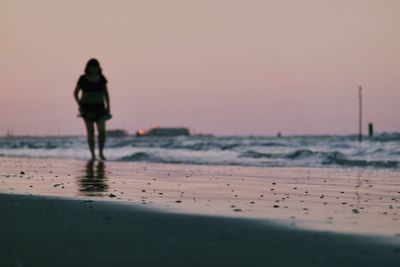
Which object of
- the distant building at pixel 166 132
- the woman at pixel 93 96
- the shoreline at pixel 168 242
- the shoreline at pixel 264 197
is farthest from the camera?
the distant building at pixel 166 132

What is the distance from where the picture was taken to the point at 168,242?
308cm

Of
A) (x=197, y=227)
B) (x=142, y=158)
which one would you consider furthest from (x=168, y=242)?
(x=142, y=158)

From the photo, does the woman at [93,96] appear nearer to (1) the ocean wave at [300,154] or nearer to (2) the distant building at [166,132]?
(1) the ocean wave at [300,154]

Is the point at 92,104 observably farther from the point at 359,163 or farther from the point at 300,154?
the point at 300,154

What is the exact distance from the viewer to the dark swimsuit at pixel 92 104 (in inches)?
427

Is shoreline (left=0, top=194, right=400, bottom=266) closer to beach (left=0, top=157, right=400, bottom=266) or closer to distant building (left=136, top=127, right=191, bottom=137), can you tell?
beach (left=0, top=157, right=400, bottom=266)

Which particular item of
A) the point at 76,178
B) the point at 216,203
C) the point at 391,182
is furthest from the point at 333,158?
the point at 216,203

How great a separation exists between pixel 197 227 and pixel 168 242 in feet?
1.72

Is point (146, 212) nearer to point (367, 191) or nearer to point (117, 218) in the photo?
point (117, 218)

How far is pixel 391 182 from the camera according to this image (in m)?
7.80

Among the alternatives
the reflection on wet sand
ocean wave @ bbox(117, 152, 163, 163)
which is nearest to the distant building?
ocean wave @ bbox(117, 152, 163, 163)

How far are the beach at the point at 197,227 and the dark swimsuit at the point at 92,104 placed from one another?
463 cm

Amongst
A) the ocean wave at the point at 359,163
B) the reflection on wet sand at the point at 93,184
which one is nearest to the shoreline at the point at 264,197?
the reflection on wet sand at the point at 93,184

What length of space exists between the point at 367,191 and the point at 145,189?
7.57ft
